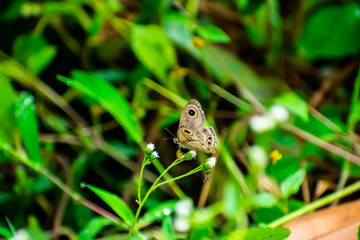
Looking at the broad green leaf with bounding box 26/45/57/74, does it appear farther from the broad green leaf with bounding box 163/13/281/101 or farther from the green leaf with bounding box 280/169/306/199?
the green leaf with bounding box 280/169/306/199

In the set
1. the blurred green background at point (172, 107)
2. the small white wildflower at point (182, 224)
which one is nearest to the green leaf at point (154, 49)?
the blurred green background at point (172, 107)

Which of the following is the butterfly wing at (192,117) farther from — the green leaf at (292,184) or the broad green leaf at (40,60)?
the broad green leaf at (40,60)

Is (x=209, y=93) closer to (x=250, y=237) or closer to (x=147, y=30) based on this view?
(x=147, y=30)

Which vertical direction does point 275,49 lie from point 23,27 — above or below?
above

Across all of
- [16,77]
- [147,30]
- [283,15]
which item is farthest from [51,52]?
[283,15]

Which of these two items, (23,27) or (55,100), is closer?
(55,100)

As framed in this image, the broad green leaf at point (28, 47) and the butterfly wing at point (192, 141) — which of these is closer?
the butterfly wing at point (192, 141)

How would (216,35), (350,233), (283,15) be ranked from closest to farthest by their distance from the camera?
(350,233) < (216,35) < (283,15)
